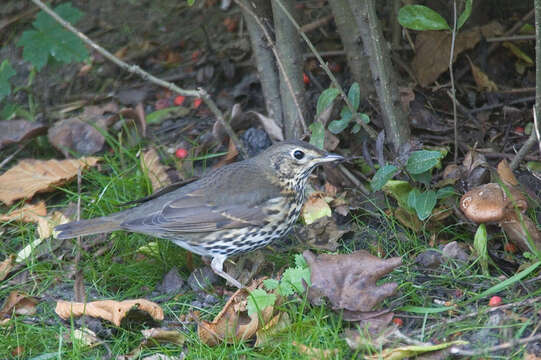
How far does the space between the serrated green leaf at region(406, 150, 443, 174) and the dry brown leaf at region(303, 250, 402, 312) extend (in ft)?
2.35

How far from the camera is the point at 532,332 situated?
3490 mm

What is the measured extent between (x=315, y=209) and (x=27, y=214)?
7.05 ft

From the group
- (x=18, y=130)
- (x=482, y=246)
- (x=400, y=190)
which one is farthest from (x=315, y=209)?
(x=18, y=130)

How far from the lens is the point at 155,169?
5543mm

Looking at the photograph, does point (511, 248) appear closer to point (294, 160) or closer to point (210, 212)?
point (294, 160)

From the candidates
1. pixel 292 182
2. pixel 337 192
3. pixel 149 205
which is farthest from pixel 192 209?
pixel 337 192

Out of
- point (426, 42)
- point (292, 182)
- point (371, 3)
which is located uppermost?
point (371, 3)

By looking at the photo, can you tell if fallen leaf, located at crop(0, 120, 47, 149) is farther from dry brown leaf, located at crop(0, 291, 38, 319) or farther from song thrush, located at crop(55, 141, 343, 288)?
dry brown leaf, located at crop(0, 291, 38, 319)

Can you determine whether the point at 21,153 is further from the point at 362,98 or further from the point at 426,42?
the point at 426,42

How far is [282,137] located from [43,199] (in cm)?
193

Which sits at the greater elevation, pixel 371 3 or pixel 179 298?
pixel 371 3

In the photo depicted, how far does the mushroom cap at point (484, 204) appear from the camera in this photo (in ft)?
13.5

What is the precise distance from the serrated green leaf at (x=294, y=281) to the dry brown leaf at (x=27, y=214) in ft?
7.41

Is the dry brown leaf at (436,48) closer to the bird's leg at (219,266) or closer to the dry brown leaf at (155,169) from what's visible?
the dry brown leaf at (155,169)
